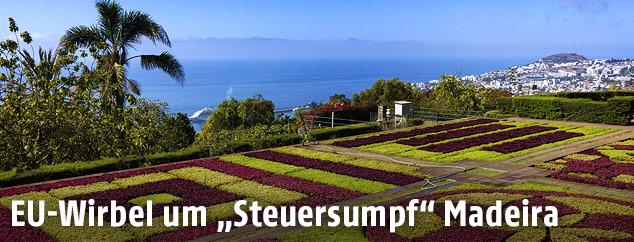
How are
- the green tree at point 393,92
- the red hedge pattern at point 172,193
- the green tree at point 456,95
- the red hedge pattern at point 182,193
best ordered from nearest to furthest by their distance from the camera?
the red hedge pattern at point 182,193, the red hedge pattern at point 172,193, the green tree at point 456,95, the green tree at point 393,92

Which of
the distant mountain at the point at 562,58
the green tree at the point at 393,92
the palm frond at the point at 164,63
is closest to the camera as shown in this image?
the palm frond at the point at 164,63

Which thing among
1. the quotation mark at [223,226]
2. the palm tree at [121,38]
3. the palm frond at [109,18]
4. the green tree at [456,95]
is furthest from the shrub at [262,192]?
the green tree at [456,95]

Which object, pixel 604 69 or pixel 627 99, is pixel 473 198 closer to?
pixel 627 99

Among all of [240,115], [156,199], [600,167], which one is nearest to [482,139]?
[600,167]

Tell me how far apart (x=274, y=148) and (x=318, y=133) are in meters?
2.55

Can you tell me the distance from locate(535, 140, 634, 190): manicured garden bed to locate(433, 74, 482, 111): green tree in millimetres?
15485

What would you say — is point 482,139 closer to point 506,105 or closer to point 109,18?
point 506,105

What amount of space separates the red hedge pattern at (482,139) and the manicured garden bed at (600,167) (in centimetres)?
325

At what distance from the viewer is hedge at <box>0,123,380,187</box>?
11.8 metres

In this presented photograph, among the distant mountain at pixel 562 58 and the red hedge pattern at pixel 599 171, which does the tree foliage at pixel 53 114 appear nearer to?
the red hedge pattern at pixel 599 171

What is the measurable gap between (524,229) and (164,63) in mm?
15785

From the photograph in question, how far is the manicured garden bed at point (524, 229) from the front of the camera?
7434 mm

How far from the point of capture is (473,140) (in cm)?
1827

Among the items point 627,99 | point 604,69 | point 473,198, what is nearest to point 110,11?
point 473,198
